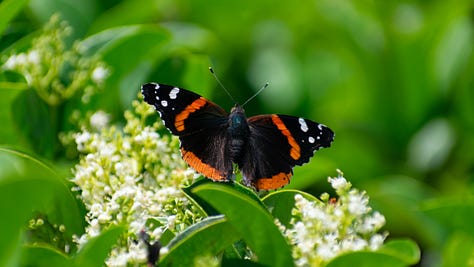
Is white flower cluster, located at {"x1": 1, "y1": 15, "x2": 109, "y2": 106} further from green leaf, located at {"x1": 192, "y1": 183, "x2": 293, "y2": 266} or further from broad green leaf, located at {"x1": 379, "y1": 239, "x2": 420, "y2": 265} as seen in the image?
broad green leaf, located at {"x1": 379, "y1": 239, "x2": 420, "y2": 265}

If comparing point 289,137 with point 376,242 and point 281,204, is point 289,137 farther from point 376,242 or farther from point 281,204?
point 376,242

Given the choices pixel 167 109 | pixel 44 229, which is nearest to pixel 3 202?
pixel 44 229

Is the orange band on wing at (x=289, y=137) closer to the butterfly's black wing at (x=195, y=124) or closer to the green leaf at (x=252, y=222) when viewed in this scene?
the butterfly's black wing at (x=195, y=124)

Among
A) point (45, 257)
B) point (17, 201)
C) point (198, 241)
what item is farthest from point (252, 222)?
point (17, 201)

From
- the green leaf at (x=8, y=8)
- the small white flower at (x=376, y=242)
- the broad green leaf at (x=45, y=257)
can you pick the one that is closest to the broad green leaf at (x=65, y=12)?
the green leaf at (x=8, y=8)

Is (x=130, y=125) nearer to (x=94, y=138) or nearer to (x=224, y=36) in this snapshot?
(x=94, y=138)

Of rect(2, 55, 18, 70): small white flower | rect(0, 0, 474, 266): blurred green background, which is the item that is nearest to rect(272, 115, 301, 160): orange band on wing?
rect(2, 55, 18, 70): small white flower
